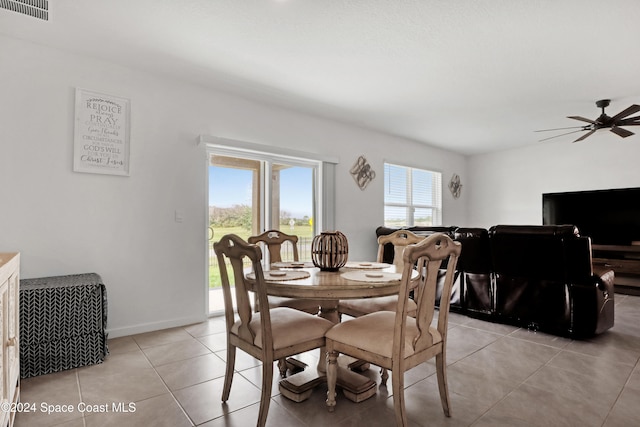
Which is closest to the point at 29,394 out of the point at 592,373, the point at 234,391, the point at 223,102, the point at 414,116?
the point at 234,391

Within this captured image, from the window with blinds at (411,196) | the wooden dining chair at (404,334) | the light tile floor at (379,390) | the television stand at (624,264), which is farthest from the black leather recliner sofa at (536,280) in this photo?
the television stand at (624,264)

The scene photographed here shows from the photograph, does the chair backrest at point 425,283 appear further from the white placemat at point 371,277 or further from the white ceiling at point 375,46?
the white ceiling at point 375,46

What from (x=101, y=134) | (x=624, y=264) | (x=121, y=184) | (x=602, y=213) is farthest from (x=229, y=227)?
(x=602, y=213)

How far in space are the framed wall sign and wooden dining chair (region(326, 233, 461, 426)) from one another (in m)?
2.56

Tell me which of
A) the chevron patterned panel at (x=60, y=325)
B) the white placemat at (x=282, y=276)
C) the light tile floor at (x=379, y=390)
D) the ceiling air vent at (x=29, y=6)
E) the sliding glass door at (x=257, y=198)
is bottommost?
the light tile floor at (x=379, y=390)

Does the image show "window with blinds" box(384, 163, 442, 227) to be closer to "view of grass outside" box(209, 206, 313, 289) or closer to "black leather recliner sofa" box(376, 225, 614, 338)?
"view of grass outside" box(209, 206, 313, 289)

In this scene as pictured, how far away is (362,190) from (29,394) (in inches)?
167

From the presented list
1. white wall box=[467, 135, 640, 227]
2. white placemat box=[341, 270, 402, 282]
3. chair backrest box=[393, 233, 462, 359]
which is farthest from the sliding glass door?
white wall box=[467, 135, 640, 227]

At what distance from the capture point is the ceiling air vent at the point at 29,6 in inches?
88.0

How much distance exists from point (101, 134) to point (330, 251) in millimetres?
2380

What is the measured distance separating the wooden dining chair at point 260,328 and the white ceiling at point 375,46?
168 centimetres

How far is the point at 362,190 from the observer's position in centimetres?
524

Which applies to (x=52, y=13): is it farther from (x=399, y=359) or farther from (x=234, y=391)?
(x=399, y=359)

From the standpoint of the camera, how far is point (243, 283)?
1789 millimetres
